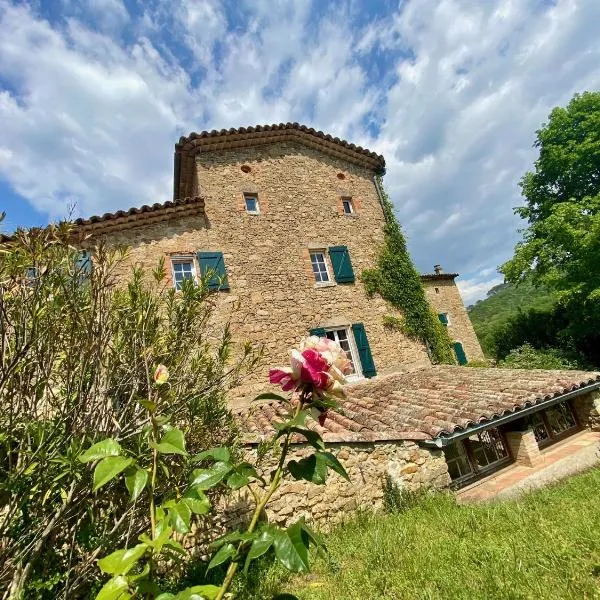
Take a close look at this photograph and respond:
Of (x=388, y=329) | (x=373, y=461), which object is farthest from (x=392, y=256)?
(x=373, y=461)

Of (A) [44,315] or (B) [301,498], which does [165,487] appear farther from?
(B) [301,498]

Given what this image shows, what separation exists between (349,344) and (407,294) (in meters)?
2.96

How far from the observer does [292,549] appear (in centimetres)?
118

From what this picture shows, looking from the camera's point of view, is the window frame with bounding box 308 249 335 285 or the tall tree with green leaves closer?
the window frame with bounding box 308 249 335 285

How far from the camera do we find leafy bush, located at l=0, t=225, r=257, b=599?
7.17 feet

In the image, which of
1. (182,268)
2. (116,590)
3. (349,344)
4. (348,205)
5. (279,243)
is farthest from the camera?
(348,205)

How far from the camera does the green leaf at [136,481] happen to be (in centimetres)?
122

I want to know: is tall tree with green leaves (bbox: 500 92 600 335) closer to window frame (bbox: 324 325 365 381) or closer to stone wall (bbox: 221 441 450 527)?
window frame (bbox: 324 325 365 381)

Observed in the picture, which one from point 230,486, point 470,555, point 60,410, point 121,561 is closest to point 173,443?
point 230,486

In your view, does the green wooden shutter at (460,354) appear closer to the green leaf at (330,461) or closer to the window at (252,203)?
the window at (252,203)

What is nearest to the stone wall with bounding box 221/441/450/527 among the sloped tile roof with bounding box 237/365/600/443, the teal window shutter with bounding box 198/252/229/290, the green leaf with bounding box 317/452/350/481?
the sloped tile roof with bounding box 237/365/600/443

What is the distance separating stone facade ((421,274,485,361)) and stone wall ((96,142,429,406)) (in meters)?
7.75

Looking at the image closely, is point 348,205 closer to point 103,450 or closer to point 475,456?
point 475,456

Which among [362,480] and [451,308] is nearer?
[362,480]
